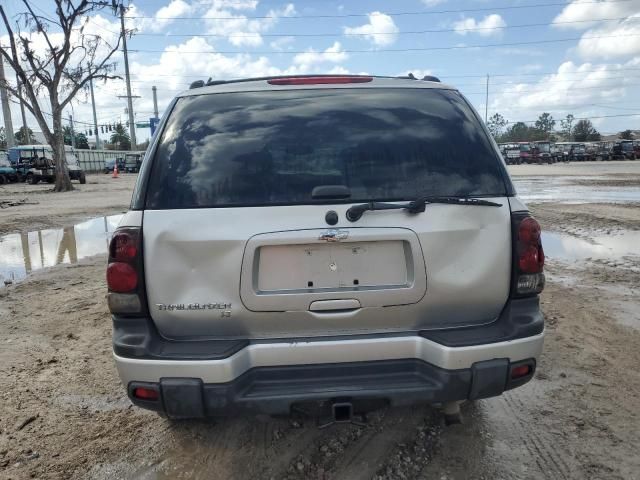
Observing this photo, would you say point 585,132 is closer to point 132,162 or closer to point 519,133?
point 519,133

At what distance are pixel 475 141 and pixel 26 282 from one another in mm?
6631

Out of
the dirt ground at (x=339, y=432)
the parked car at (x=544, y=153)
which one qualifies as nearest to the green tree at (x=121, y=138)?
the parked car at (x=544, y=153)

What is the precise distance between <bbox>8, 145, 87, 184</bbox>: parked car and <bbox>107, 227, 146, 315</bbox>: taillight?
32773 mm

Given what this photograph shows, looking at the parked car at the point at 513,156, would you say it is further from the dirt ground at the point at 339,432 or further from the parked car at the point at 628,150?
the dirt ground at the point at 339,432

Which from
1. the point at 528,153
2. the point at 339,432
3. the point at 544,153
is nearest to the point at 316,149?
the point at 339,432

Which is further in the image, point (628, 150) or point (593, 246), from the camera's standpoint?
point (628, 150)

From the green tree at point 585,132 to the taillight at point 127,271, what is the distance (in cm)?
10681

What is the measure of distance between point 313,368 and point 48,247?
9.05 metres

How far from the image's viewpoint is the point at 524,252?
2.52 metres

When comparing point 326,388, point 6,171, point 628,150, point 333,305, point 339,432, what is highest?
point 6,171

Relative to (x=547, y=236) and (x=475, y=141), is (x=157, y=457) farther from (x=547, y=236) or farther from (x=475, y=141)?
(x=547, y=236)

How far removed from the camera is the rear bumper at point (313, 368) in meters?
2.33

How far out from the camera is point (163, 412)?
2412mm

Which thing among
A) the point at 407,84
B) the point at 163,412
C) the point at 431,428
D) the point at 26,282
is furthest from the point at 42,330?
the point at 407,84
